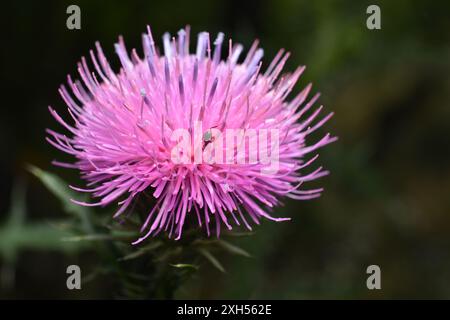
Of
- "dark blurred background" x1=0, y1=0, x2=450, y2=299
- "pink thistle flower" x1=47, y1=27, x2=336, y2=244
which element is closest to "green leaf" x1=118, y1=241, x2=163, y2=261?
"pink thistle flower" x1=47, y1=27, x2=336, y2=244

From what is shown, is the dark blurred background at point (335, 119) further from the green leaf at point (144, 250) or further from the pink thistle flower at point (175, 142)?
the green leaf at point (144, 250)

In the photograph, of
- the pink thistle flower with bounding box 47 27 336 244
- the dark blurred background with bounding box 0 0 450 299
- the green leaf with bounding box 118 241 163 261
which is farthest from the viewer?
the dark blurred background with bounding box 0 0 450 299

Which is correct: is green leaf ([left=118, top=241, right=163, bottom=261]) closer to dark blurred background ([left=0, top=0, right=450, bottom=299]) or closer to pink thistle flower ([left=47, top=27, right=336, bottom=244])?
pink thistle flower ([left=47, top=27, right=336, bottom=244])

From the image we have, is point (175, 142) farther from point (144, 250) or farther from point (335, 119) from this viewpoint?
point (335, 119)

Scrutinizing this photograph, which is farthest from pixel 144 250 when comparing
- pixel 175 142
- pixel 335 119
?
pixel 335 119

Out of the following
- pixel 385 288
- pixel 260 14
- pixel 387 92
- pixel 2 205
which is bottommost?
pixel 385 288
